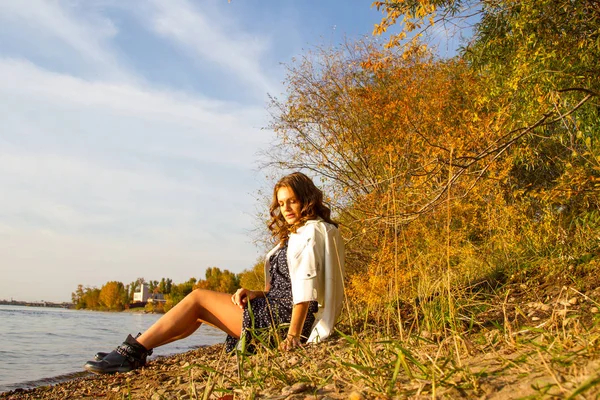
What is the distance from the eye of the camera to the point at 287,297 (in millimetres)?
3742

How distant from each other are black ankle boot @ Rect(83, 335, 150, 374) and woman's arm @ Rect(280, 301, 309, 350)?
104 cm

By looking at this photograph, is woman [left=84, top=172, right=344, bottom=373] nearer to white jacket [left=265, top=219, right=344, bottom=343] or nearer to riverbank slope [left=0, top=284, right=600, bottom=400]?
white jacket [left=265, top=219, right=344, bottom=343]

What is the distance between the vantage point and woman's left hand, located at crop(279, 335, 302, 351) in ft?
10.0

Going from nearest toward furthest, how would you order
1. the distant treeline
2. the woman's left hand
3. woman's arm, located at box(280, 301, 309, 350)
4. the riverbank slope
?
the riverbank slope < the woman's left hand < woman's arm, located at box(280, 301, 309, 350) < the distant treeline

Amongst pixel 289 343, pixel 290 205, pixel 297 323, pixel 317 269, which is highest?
pixel 290 205

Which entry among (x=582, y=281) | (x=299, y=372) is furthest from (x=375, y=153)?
(x=299, y=372)

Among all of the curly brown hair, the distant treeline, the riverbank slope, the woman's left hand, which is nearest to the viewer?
the riverbank slope

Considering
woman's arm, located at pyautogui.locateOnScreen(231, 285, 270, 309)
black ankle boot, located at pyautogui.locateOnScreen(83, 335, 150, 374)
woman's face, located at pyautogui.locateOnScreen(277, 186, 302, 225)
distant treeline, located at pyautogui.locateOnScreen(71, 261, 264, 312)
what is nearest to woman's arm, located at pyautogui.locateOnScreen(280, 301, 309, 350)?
woman's arm, located at pyautogui.locateOnScreen(231, 285, 270, 309)

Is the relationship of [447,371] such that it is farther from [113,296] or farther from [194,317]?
[113,296]

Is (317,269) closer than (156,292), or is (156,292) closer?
(317,269)

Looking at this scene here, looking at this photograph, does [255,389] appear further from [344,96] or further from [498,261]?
[344,96]

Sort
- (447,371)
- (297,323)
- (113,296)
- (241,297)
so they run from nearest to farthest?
(447,371), (297,323), (241,297), (113,296)

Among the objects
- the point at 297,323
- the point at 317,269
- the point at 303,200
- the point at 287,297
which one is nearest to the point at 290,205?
the point at 303,200

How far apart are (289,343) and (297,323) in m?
0.21
